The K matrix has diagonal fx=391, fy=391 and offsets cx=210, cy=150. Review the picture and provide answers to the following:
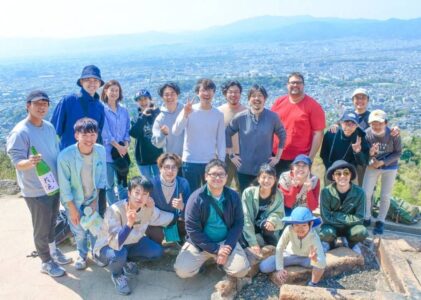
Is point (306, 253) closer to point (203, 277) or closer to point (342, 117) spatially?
point (203, 277)

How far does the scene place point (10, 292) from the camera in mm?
4672

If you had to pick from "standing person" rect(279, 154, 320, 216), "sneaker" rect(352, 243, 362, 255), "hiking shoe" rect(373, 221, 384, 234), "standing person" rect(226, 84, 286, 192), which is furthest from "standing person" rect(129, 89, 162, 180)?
"hiking shoe" rect(373, 221, 384, 234)

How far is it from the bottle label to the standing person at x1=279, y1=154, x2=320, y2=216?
2828 millimetres

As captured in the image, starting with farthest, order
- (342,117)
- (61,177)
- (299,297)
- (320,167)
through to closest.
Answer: (320,167) < (342,117) < (61,177) < (299,297)

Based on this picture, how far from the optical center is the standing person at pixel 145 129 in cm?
579

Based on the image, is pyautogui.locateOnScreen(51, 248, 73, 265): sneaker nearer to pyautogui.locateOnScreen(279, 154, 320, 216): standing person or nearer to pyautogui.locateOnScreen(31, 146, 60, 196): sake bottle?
pyautogui.locateOnScreen(31, 146, 60, 196): sake bottle

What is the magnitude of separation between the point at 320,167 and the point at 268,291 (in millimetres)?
5219

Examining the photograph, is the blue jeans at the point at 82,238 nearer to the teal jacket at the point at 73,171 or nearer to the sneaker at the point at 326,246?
the teal jacket at the point at 73,171

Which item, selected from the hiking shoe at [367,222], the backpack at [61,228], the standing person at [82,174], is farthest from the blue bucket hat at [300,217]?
the backpack at [61,228]

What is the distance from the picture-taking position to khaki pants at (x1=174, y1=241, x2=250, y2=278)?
178 inches

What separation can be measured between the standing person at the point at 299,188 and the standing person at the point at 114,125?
7.76 ft

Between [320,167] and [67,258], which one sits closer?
[67,258]

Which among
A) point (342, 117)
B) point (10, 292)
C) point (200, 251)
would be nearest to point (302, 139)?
point (342, 117)

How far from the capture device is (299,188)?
5168 mm
